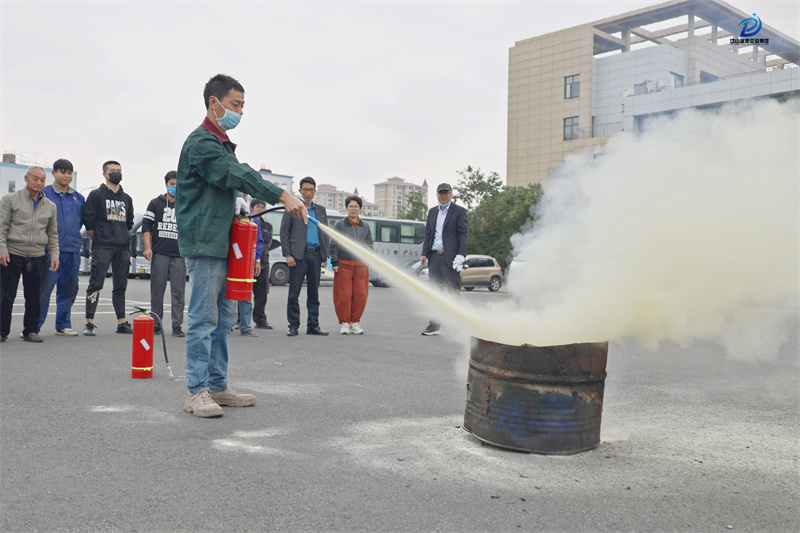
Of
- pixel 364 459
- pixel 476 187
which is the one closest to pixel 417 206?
pixel 476 187

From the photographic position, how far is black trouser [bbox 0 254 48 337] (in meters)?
7.30

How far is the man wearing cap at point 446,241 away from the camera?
30.2 ft

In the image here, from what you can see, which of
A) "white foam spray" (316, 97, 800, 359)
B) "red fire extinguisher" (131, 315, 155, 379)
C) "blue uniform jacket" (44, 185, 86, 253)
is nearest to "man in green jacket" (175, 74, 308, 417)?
"white foam spray" (316, 97, 800, 359)

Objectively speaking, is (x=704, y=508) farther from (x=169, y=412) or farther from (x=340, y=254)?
(x=340, y=254)

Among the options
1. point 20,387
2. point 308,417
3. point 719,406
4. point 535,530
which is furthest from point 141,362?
point 719,406

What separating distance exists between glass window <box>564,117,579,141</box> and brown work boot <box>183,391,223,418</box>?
48.5 metres

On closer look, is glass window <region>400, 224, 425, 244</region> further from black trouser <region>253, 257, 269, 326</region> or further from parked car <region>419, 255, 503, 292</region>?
black trouser <region>253, 257, 269, 326</region>

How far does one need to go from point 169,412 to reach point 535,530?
2770 millimetres

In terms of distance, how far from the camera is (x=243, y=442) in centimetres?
371

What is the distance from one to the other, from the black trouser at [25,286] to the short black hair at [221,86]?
4.33 metres

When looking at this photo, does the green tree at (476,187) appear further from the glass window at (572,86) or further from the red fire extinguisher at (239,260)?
the red fire extinguisher at (239,260)

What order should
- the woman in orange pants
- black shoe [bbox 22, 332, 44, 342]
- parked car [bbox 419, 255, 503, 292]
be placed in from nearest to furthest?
1. black shoe [bbox 22, 332, 44, 342]
2. the woman in orange pants
3. parked car [bbox 419, 255, 503, 292]

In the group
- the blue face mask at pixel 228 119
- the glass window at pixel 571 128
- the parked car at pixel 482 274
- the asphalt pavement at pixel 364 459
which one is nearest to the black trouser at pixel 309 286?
the asphalt pavement at pixel 364 459

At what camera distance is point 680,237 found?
4.32m
